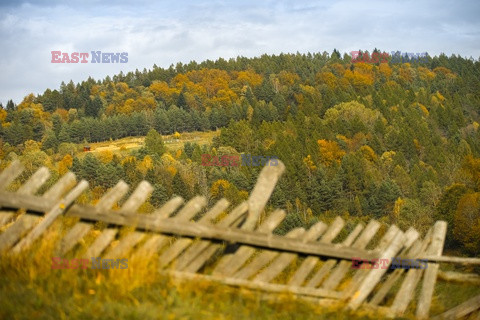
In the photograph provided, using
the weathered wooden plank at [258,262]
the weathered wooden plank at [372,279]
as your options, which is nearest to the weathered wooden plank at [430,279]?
the weathered wooden plank at [372,279]

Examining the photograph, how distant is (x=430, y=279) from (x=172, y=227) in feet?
14.0

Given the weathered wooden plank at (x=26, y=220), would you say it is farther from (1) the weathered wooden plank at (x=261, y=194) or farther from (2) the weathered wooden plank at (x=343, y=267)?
(2) the weathered wooden plank at (x=343, y=267)

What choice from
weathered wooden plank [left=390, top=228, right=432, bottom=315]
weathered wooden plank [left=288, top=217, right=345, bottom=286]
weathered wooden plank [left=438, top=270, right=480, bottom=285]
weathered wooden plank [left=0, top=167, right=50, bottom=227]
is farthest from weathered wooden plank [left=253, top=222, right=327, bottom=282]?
weathered wooden plank [left=0, top=167, right=50, bottom=227]

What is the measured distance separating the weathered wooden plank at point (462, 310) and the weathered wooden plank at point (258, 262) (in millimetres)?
2773

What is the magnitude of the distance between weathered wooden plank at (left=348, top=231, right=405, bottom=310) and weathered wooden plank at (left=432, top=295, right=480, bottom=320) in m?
1.25

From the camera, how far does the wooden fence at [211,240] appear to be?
6230 millimetres

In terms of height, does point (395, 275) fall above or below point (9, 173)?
below

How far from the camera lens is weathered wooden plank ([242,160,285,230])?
705cm

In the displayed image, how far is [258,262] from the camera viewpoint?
6996 mm

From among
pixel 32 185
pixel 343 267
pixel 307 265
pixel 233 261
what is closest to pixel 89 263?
pixel 32 185

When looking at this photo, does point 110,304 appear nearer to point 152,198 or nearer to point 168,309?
point 168,309

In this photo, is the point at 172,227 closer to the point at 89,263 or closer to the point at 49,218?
the point at 89,263

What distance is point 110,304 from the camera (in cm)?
530

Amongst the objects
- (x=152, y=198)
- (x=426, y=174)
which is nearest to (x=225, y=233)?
(x=152, y=198)
